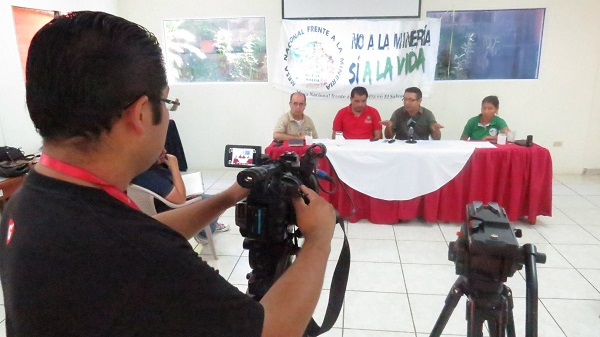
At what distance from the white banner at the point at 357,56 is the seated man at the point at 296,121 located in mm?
868

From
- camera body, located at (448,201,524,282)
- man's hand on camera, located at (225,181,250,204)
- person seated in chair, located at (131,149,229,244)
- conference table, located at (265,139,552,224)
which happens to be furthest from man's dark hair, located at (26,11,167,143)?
conference table, located at (265,139,552,224)

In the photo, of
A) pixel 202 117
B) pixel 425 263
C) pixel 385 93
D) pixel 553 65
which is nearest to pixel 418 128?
pixel 385 93

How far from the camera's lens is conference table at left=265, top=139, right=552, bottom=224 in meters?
2.98

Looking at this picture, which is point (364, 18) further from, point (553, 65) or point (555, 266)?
point (555, 266)

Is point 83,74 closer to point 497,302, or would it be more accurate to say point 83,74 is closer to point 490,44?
point 497,302

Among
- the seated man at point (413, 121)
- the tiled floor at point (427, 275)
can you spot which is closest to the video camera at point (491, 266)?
the tiled floor at point (427, 275)

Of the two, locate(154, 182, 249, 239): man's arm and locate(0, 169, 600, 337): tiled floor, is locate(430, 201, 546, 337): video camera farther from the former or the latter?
locate(0, 169, 600, 337): tiled floor

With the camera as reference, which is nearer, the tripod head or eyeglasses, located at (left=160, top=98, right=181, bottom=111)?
eyeglasses, located at (left=160, top=98, right=181, bottom=111)

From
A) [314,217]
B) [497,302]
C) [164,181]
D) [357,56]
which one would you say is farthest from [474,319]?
[357,56]

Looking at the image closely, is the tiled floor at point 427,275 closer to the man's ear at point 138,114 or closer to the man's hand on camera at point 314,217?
the man's hand on camera at point 314,217

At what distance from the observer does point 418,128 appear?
12.4 feet

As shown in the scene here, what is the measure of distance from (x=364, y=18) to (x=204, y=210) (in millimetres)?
3989

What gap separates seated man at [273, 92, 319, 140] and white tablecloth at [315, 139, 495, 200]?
31.6 inches

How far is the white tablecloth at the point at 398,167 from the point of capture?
9.71ft
